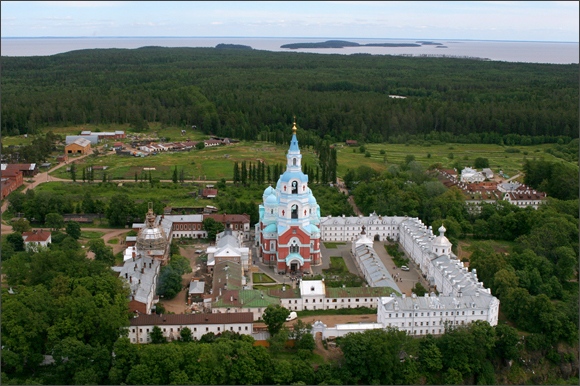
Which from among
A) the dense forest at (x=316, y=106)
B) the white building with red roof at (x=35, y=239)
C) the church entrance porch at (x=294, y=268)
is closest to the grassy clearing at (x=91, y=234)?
the white building with red roof at (x=35, y=239)

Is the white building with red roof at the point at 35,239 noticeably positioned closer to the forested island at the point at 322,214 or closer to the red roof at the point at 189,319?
the forested island at the point at 322,214

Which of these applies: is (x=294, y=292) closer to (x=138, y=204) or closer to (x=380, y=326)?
(x=380, y=326)

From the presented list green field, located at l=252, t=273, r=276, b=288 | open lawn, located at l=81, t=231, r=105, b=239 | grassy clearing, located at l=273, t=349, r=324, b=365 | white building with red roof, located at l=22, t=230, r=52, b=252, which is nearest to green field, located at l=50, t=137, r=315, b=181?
open lawn, located at l=81, t=231, r=105, b=239

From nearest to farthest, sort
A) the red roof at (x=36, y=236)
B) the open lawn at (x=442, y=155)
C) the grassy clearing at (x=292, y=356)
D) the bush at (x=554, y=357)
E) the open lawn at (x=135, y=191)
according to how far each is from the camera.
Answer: the grassy clearing at (x=292, y=356) → the bush at (x=554, y=357) → the red roof at (x=36, y=236) → the open lawn at (x=135, y=191) → the open lawn at (x=442, y=155)

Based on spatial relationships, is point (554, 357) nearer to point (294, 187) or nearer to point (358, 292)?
point (358, 292)

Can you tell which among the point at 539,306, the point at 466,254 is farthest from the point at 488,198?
the point at 539,306

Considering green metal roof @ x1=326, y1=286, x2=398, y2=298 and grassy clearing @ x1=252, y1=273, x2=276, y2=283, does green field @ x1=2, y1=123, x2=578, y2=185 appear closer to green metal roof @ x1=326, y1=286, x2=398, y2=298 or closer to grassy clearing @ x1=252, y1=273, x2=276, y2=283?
grassy clearing @ x1=252, y1=273, x2=276, y2=283
